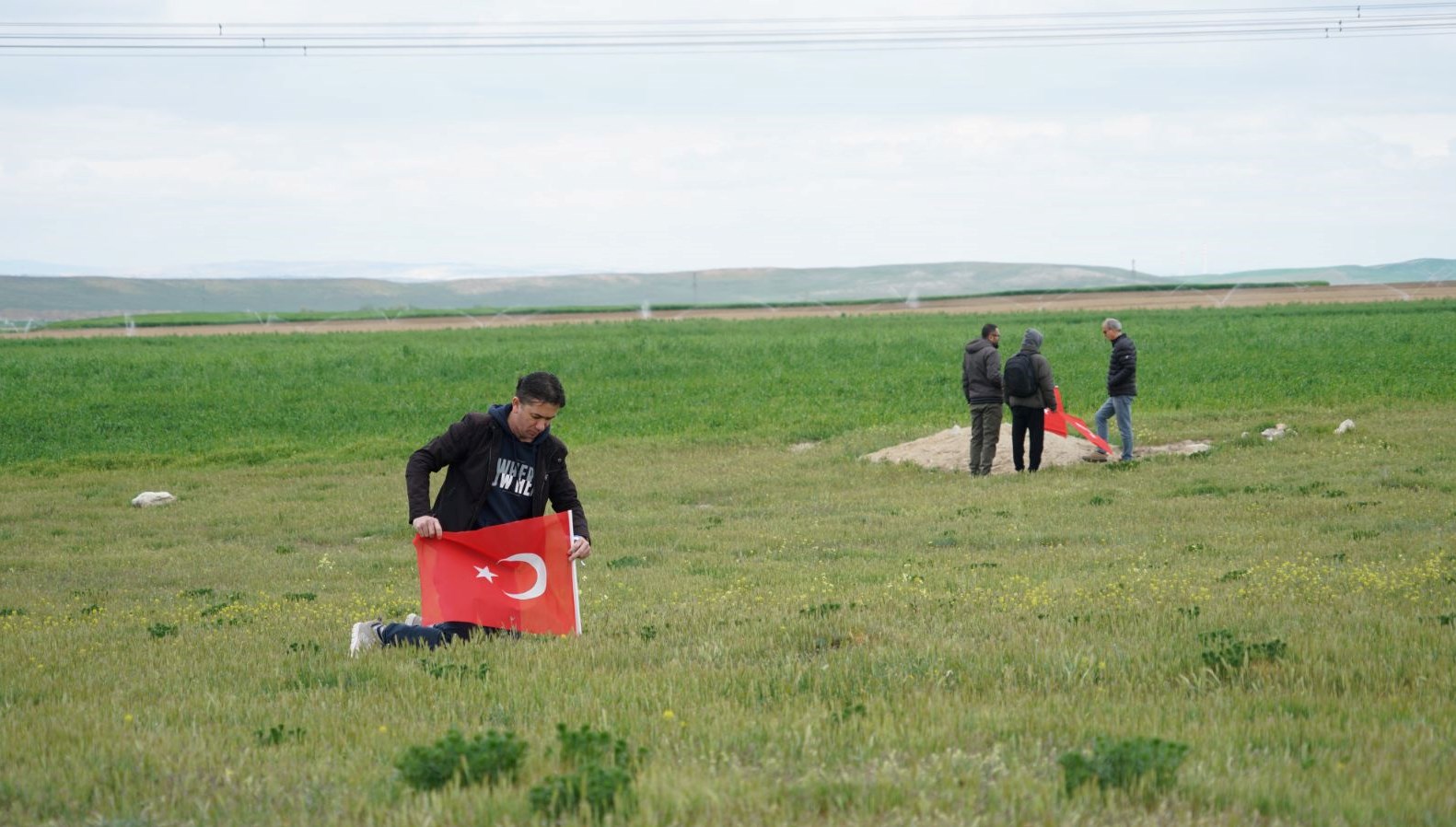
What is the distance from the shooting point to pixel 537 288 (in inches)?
6890

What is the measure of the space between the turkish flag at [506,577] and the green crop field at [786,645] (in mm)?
412

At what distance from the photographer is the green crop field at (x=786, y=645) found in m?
4.55

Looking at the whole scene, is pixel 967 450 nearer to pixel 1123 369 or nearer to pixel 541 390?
pixel 1123 369

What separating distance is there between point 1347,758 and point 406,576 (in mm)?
9890

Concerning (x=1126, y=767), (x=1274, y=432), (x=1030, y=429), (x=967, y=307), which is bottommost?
(x=1274, y=432)

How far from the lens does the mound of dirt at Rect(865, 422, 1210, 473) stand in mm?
20766

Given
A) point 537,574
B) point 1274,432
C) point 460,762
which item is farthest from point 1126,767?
point 1274,432

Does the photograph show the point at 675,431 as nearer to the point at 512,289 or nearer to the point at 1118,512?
the point at 1118,512

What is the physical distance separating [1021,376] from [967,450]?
2818mm

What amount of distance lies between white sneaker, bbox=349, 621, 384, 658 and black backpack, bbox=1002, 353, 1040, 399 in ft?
41.7

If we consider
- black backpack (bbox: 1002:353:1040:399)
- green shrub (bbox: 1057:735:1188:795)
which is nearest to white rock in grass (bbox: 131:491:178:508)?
black backpack (bbox: 1002:353:1040:399)

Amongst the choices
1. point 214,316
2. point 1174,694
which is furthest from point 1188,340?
point 214,316

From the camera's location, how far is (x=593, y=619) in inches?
362

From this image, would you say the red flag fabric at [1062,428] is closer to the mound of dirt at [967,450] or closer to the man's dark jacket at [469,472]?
the mound of dirt at [967,450]
